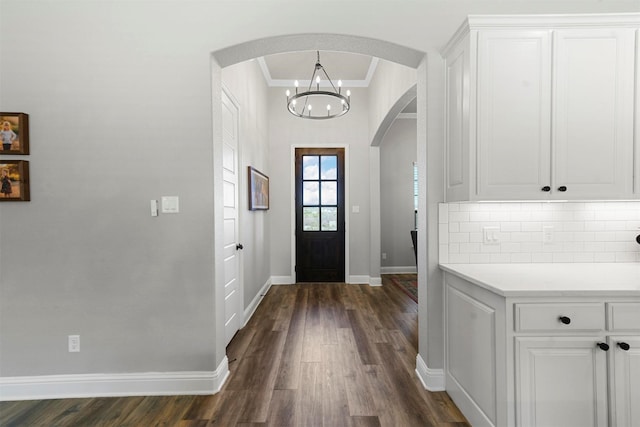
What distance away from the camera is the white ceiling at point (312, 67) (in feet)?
13.7

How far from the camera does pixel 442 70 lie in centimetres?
211

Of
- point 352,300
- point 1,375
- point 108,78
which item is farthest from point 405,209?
point 1,375

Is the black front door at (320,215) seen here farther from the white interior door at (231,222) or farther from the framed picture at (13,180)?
the framed picture at (13,180)

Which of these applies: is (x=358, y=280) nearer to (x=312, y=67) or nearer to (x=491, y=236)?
(x=491, y=236)

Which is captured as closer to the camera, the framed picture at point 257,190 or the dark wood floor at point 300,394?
the dark wood floor at point 300,394

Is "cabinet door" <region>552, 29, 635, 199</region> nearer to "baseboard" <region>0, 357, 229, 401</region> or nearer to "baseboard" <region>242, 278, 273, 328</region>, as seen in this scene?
"baseboard" <region>0, 357, 229, 401</region>

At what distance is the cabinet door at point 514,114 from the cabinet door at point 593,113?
0.08 m

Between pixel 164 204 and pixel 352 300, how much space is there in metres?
2.93

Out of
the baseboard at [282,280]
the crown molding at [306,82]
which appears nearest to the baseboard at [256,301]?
the baseboard at [282,280]

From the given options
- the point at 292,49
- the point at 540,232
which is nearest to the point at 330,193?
the point at 292,49

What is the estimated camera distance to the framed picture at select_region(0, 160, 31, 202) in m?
1.96

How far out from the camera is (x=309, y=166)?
5188 mm

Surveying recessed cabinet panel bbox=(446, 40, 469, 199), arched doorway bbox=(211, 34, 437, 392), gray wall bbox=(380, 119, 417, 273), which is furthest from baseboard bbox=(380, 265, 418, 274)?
recessed cabinet panel bbox=(446, 40, 469, 199)

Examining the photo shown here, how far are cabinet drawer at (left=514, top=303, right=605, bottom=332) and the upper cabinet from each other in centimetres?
63
